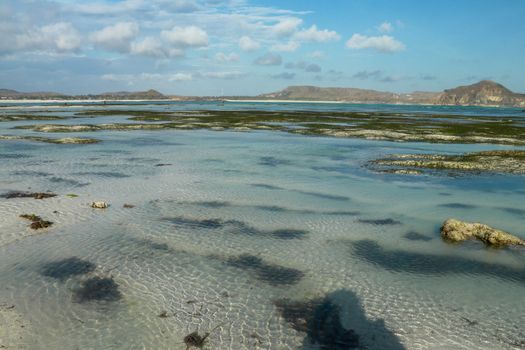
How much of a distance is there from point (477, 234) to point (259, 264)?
922cm

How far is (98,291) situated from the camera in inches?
474

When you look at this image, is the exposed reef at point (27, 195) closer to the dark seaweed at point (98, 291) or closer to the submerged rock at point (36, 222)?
the submerged rock at point (36, 222)

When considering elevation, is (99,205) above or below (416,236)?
above

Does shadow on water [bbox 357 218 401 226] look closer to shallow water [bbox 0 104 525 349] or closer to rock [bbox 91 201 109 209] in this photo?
shallow water [bbox 0 104 525 349]

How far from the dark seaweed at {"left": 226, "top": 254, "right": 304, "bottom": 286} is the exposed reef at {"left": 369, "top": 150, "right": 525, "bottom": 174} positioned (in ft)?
60.5

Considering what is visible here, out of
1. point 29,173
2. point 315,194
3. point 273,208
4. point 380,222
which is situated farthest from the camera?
point 29,173

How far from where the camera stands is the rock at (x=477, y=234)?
16.2 metres

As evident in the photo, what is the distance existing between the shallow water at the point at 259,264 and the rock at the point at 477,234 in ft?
1.95

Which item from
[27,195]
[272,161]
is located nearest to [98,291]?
[27,195]

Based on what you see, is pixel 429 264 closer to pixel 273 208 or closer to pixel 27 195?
pixel 273 208

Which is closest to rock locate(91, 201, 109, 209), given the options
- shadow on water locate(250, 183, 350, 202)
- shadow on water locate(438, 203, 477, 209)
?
shadow on water locate(250, 183, 350, 202)

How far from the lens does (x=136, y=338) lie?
992 centimetres

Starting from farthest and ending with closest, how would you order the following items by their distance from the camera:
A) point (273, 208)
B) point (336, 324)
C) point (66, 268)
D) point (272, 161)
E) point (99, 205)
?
1. point (272, 161)
2. point (273, 208)
3. point (99, 205)
4. point (66, 268)
5. point (336, 324)

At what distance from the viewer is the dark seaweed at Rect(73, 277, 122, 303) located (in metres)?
11.7
